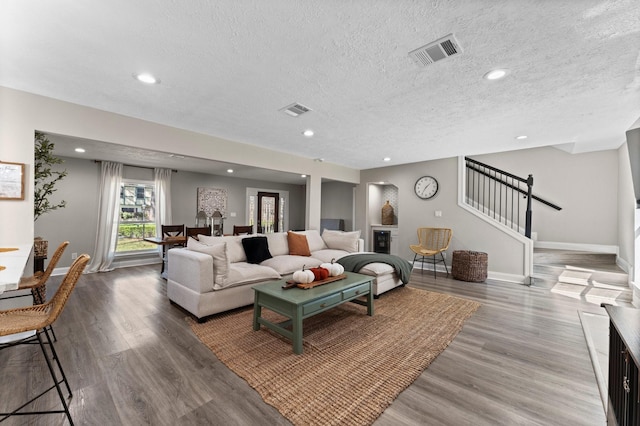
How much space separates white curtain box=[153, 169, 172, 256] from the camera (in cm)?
631

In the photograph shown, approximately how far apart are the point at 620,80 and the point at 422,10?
86.4 inches

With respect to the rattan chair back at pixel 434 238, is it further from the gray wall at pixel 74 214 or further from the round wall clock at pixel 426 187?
the gray wall at pixel 74 214

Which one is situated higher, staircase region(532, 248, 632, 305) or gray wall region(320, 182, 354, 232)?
gray wall region(320, 182, 354, 232)

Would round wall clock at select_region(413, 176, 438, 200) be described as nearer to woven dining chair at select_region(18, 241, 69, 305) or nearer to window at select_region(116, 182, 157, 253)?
woven dining chair at select_region(18, 241, 69, 305)

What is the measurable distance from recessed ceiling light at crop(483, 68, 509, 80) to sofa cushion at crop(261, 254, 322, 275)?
123 inches

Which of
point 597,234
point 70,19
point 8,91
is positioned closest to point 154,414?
point 70,19

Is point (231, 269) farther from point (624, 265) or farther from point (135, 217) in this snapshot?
point (624, 265)

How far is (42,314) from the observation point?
165 cm

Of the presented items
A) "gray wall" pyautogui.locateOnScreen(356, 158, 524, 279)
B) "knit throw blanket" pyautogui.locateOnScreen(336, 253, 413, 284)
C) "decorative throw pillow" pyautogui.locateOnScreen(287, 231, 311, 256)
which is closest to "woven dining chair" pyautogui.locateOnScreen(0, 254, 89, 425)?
"knit throw blanket" pyautogui.locateOnScreen(336, 253, 413, 284)

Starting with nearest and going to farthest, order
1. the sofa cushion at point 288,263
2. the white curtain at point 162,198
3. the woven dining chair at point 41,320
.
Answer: the woven dining chair at point 41,320 < the sofa cushion at point 288,263 < the white curtain at point 162,198

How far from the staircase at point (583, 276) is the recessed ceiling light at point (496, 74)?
11.7ft

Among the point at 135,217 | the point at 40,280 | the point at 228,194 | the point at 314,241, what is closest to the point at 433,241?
the point at 314,241

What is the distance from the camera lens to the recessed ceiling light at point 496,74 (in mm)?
2188

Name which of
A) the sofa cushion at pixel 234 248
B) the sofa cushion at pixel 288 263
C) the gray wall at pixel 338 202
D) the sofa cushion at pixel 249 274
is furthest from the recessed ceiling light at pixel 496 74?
the gray wall at pixel 338 202
